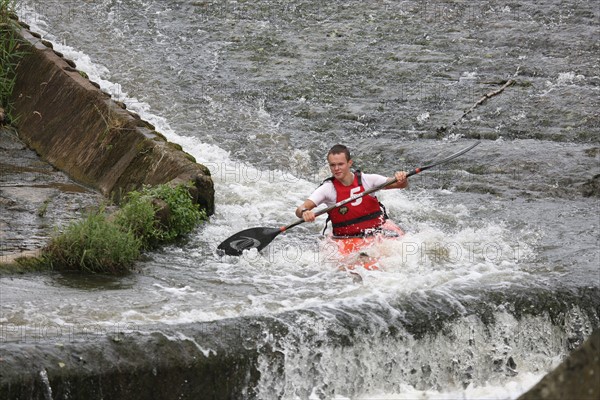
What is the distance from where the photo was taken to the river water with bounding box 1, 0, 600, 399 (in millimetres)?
7188

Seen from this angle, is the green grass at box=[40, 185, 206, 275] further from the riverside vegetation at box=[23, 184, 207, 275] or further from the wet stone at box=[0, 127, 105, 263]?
the wet stone at box=[0, 127, 105, 263]

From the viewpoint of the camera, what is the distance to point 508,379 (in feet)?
Result: 24.2

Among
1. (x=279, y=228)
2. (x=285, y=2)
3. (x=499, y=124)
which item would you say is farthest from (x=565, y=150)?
(x=285, y=2)

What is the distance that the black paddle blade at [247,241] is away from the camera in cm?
877

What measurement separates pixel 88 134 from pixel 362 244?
3590 millimetres

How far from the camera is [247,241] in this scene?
8852mm

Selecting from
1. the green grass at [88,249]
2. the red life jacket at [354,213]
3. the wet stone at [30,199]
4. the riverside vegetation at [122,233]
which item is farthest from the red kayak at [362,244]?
the wet stone at [30,199]

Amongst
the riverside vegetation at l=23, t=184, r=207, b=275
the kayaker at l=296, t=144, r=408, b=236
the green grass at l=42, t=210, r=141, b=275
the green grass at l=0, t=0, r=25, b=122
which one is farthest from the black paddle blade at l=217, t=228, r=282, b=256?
the green grass at l=0, t=0, r=25, b=122

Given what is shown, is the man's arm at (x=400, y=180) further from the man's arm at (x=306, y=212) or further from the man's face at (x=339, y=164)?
the man's arm at (x=306, y=212)

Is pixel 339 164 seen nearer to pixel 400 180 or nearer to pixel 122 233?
pixel 400 180

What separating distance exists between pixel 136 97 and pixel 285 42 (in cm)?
252

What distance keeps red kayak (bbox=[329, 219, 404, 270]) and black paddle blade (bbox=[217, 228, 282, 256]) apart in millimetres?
550

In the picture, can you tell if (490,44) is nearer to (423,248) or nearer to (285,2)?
(285,2)

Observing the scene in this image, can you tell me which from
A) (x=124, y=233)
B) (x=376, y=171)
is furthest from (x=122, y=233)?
(x=376, y=171)
